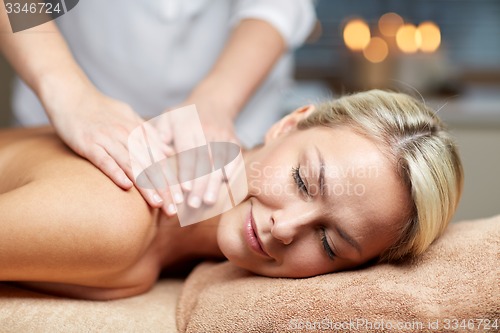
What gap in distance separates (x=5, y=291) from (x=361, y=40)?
6.70 feet

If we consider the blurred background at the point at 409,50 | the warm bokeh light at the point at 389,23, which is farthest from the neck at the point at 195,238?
the warm bokeh light at the point at 389,23

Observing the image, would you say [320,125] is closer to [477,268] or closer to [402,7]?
[477,268]

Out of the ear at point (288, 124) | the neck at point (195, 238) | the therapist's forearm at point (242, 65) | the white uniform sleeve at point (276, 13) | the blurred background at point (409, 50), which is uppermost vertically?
the white uniform sleeve at point (276, 13)

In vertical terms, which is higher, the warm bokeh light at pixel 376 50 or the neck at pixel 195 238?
the neck at pixel 195 238

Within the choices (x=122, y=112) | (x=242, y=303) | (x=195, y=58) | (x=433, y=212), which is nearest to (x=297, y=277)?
(x=242, y=303)

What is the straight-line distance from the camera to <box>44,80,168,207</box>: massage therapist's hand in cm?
94

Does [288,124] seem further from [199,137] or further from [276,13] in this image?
[276,13]

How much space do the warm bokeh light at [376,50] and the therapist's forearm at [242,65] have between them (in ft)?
4.04

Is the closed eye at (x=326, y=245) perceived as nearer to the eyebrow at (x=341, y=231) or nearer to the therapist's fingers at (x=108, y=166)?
the eyebrow at (x=341, y=231)

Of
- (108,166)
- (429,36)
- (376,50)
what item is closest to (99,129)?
(108,166)

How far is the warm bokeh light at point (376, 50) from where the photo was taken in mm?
2541

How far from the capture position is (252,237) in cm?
95

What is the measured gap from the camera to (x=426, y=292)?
83cm

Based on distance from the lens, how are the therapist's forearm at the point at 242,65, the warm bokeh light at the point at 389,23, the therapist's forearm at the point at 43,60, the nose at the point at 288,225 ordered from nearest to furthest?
the nose at the point at 288,225, the therapist's forearm at the point at 43,60, the therapist's forearm at the point at 242,65, the warm bokeh light at the point at 389,23
